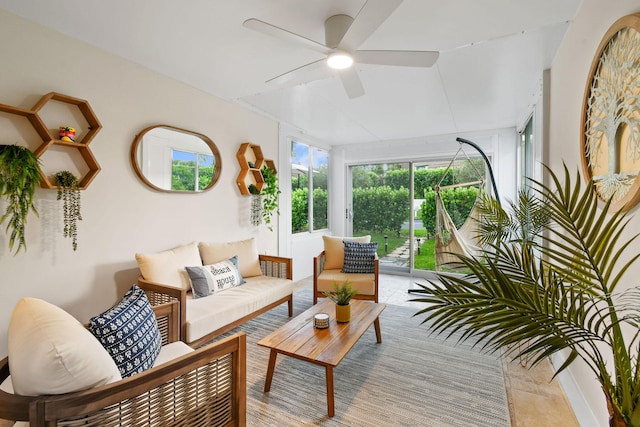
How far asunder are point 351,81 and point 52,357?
7.13 feet

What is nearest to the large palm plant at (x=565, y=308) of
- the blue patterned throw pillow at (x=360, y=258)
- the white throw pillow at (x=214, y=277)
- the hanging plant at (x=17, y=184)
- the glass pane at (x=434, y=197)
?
the white throw pillow at (x=214, y=277)

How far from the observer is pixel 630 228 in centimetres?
120

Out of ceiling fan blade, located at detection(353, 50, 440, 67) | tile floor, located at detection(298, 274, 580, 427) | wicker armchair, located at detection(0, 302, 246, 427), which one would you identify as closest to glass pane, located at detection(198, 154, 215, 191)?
ceiling fan blade, located at detection(353, 50, 440, 67)

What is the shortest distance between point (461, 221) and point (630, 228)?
11.6 feet

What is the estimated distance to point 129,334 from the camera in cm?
133

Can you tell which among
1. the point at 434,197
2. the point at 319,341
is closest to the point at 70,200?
the point at 319,341

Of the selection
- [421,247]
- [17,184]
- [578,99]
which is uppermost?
[578,99]

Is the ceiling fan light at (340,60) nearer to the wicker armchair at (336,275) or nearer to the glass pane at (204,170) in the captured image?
the glass pane at (204,170)

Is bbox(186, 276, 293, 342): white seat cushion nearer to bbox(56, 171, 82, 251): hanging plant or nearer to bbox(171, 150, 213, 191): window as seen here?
bbox(56, 171, 82, 251): hanging plant

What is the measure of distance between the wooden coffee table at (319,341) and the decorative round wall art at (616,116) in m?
1.51

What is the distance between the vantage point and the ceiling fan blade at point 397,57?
1.81 meters

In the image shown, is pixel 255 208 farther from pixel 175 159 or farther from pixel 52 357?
pixel 52 357

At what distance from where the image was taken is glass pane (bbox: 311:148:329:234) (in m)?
5.18

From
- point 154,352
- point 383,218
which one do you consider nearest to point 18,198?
point 154,352
